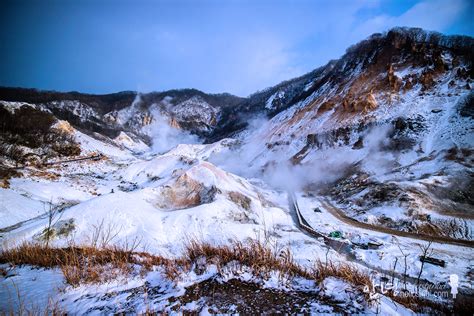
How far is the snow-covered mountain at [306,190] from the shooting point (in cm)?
394

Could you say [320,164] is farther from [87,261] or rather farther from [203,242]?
[87,261]

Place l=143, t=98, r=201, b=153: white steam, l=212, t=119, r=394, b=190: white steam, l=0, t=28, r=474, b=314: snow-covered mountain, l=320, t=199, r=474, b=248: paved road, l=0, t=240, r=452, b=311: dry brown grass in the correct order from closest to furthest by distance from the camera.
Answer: l=0, t=240, r=452, b=311: dry brown grass → l=0, t=28, r=474, b=314: snow-covered mountain → l=320, t=199, r=474, b=248: paved road → l=212, t=119, r=394, b=190: white steam → l=143, t=98, r=201, b=153: white steam

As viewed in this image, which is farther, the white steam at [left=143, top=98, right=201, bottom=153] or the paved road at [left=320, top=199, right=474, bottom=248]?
the white steam at [left=143, top=98, right=201, bottom=153]

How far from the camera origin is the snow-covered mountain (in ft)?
12.9

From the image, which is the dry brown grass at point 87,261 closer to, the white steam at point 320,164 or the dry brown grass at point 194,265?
the dry brown grass at point 194,265

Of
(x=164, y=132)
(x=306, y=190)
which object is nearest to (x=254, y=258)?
(x=306, y=190)

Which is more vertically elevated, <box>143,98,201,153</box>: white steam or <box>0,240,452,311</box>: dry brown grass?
<box>143,98,201,153</box>: white steam

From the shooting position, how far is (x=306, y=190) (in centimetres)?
3919

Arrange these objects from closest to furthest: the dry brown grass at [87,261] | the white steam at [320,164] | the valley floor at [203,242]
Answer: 1. the valley floor at [203,242]
2. the dry brown grass at [87,261]
3. the white steam at [320,164]

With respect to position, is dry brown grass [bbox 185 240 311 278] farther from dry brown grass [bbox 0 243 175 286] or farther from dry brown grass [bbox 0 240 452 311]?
dry brown grass [bbox 0 243 175 286]

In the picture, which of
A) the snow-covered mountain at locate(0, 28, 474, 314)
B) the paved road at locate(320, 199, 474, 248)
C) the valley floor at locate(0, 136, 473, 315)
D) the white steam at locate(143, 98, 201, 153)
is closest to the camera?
the valley floor at locate(0, 136, 473, 315)

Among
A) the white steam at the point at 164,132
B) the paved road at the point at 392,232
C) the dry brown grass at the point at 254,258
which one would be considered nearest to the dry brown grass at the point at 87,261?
the dry brown grass at the point at 254,258

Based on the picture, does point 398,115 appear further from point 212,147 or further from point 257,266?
point 212,147

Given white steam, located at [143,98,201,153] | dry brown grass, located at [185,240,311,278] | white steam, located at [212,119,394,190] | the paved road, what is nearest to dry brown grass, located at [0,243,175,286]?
dry brown grass, located at [185,240,311,278]
